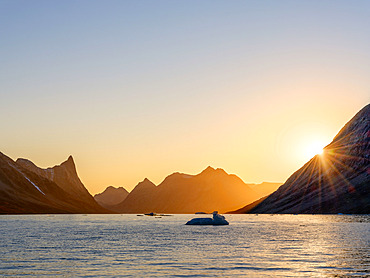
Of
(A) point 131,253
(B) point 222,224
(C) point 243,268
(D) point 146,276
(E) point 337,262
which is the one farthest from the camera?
(B) point 222,224

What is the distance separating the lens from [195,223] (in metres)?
183

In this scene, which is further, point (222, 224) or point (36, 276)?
point (222, 224)

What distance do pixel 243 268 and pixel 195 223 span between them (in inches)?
5384

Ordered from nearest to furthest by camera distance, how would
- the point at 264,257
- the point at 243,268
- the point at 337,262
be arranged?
the point at 243,268, the point at 337,262, the point at 264,257

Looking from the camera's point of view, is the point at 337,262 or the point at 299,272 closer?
the point at 299,272

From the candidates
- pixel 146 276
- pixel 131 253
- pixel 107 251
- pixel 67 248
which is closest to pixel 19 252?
pixel 67 248

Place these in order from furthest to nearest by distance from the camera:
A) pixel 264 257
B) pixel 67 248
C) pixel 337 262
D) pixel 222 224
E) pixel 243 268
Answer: pixel 222 224, pixel 67 248, pixel 264 257, pixel 337 262, pixel 243 268

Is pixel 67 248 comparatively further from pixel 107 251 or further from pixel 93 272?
pixel 93 272

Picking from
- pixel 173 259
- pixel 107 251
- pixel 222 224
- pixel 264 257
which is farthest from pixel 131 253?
pixel 222 224

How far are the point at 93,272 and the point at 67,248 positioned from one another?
28.2 metres

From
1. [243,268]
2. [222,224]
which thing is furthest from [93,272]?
[222,224]

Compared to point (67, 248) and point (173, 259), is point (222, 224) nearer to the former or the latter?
point (67, 248)

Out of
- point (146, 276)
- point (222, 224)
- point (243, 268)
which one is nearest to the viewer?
point (146, 276)

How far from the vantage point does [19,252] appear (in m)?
64.6
